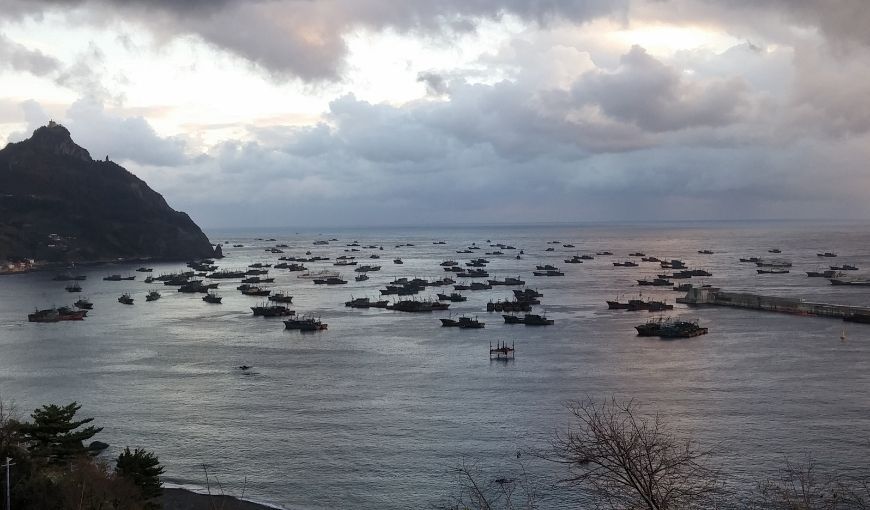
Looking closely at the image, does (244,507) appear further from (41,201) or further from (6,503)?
(41,201)

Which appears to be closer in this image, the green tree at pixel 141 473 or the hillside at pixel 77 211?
the green tree at pixel 141 473

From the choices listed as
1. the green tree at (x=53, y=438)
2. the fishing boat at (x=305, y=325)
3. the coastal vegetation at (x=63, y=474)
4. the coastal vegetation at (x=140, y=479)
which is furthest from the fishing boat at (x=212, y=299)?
the green tree at (x=53, y=438)

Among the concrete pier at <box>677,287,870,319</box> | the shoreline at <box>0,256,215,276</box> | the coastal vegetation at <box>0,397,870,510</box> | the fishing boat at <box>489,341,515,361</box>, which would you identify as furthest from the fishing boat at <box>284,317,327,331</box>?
the shoreline at <box>0,256,215,276</box>

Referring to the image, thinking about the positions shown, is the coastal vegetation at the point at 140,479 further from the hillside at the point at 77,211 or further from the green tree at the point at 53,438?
the hillside at the point at 77,211

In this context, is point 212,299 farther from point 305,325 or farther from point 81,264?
point 81,264

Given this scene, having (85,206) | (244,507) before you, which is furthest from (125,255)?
(244,507)

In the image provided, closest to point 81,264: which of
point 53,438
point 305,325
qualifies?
point 305,325

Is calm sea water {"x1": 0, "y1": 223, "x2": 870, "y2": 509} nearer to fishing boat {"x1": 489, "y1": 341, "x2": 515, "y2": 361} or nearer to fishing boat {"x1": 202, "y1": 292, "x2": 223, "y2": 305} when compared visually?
fishing boat {"x1": 489, "y1": 341, "x2": 515, "y2": 361}
